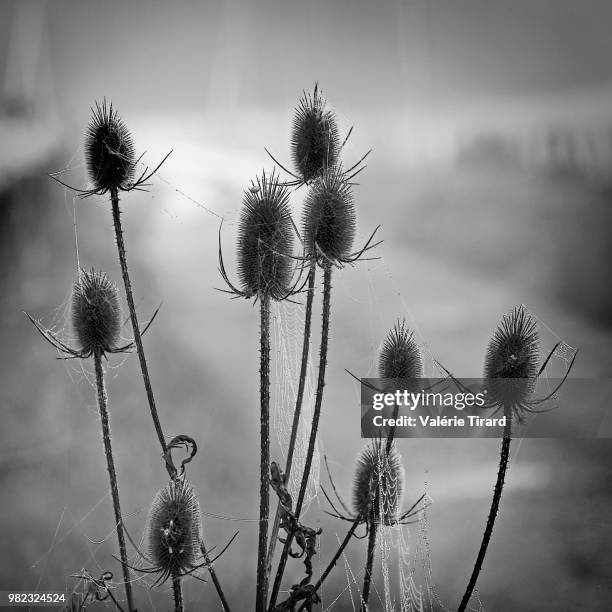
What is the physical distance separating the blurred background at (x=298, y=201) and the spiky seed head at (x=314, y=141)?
1234 millimetres

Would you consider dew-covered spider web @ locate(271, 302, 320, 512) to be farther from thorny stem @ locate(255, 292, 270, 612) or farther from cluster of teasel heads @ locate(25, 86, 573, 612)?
thorny stem @ locate(255, 292, 270, 612)

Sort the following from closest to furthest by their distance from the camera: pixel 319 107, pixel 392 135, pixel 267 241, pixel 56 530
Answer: pixel 267 241 < pixel 319 107 < pixel 56 530 < pixel 392 135

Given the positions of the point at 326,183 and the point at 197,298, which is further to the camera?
the point at 197,298

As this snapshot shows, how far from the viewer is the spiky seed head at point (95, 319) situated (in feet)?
15.7

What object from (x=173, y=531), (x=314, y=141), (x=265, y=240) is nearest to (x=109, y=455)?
(x=173, y=531)

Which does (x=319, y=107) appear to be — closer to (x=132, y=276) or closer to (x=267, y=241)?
(x=267, y=241)

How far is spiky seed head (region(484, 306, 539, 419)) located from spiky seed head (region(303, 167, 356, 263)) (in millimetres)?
1122

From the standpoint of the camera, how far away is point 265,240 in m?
4.47

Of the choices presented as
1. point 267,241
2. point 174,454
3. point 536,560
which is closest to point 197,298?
point 174,454

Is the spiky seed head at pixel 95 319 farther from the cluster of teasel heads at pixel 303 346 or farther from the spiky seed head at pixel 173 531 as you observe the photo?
the spiky seed head at pixel 173 531

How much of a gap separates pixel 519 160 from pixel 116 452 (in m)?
4.32

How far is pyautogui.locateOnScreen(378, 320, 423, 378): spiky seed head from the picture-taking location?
15.4 feet

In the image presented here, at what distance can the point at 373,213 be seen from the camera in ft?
21.3

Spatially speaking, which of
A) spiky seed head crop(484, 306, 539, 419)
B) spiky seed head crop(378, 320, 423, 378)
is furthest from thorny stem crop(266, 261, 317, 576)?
spiky seed head crop(484, 306, 539, 419)
